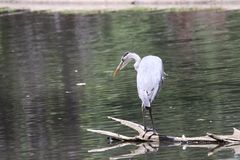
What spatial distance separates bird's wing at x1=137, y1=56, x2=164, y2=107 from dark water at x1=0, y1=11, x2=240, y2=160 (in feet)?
2.54

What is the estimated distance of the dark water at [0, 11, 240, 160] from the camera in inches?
569

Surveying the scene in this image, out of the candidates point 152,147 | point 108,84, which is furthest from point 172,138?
point 108,84

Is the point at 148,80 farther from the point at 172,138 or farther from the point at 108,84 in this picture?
the point at 108,84

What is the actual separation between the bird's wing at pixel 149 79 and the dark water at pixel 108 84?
2.54 feet

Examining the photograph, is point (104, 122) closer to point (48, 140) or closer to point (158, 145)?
point (48, 140)

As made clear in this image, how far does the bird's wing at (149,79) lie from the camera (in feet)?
44.9

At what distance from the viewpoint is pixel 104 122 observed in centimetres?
1582

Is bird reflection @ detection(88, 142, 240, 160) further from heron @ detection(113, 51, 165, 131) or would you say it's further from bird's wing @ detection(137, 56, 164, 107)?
bird's wing @ detection(137, 56, 164, 107)

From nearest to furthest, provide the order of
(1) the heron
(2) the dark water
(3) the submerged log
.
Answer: (3) the submerged log
(1) the heron
(2) the dark water

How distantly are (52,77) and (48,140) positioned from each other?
336 inches

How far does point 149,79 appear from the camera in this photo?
45.6 feet

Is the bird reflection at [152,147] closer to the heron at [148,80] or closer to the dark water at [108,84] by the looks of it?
the dark water at [108,84]

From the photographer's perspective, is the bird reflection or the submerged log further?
the submerged log

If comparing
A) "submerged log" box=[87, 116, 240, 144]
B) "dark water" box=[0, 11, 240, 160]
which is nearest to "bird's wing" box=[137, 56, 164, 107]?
"submerged log" box=[87, 116, 240, 144]
